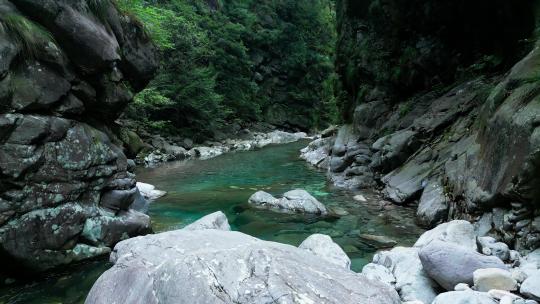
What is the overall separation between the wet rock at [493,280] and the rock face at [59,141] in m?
5.11

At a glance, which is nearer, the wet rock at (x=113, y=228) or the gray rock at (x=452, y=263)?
the gray rock at (x=452, y=263)

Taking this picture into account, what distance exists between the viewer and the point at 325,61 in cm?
3834

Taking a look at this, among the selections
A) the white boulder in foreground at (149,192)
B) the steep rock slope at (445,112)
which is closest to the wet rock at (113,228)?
the white boulder in foreground at (149,192)

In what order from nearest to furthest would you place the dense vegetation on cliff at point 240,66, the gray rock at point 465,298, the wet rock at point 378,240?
the gray rock at point 465,298
the wet rock at point 378,240
the dense vegetation on cliff at point 240,66

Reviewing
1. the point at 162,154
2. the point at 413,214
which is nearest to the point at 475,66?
the point at 413,214

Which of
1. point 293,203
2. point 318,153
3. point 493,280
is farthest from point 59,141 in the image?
point 318,153

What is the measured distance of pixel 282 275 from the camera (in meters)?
3.62

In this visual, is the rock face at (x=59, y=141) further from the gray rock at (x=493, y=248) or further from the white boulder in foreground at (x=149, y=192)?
the gray rock at (x=493, y=248)

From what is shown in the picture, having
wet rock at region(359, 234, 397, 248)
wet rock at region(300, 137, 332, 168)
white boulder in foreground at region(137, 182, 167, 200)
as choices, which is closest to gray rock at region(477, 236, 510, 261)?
wet rock at region(359, 234, 397, 248)

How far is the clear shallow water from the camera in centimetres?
561

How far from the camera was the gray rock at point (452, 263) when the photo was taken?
4484 mm

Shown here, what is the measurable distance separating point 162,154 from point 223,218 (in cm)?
1469

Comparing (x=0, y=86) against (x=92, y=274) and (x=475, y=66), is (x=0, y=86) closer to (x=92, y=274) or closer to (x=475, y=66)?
(x=92, y=274)

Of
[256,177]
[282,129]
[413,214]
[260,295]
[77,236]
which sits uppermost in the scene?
[260,295]
